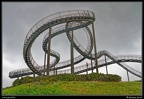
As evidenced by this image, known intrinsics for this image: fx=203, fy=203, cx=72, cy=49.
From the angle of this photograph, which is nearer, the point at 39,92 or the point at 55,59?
the point at 39,92

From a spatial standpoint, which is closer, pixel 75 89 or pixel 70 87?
pixel 75 89

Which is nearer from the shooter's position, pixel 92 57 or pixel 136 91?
pixel 136 91

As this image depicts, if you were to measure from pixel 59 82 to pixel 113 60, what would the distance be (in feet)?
65.8

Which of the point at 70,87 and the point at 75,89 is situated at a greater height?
the point at 70,87

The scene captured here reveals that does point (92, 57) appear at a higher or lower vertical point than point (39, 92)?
higher

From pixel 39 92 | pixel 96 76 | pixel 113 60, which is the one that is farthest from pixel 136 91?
pixel 113 60

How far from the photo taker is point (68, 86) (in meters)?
17.0

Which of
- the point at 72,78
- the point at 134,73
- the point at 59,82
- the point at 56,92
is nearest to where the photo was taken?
the point at 56,92

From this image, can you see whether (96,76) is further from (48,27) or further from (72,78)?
(48,27)

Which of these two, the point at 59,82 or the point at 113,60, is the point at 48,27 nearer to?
the point at 59,82

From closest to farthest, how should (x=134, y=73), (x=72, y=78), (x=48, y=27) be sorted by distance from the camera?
(x=72, y=78)
(x=48, y=27)
(x=134, y=73)

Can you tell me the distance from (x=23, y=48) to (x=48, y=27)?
5.35 meters

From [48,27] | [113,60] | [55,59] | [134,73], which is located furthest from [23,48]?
[134,73]

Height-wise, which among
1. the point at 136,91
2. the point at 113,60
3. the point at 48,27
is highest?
the point at 48,27
